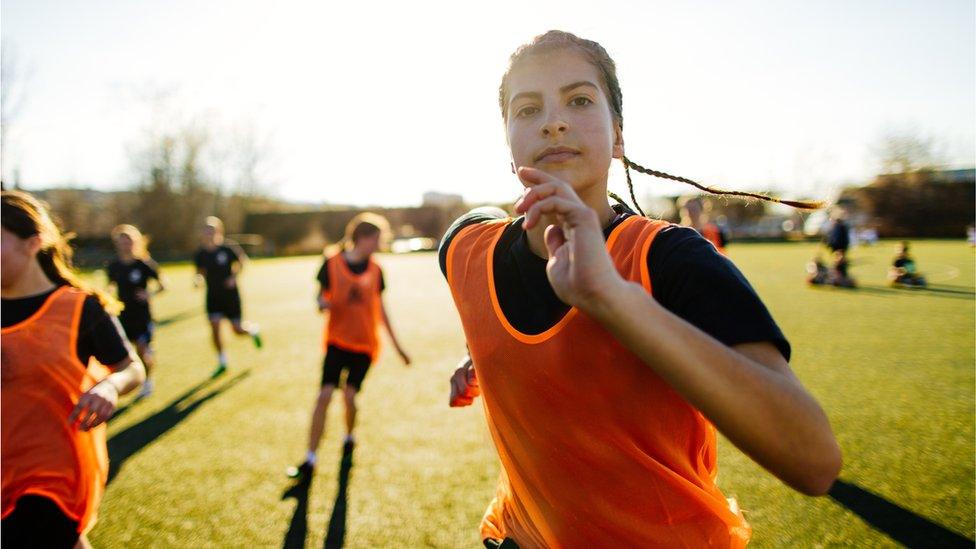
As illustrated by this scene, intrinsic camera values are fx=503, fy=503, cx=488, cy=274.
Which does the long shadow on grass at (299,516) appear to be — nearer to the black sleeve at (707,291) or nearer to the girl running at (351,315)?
the girl running at (351,315)

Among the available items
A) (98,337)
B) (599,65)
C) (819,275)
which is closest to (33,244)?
(98,337)

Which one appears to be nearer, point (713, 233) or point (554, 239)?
point (554, 239)

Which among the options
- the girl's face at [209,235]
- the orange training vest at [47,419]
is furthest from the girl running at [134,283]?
the orange training vest at [47,419]

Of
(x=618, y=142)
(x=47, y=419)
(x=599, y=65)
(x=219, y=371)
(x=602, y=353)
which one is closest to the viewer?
(x=602, y=353)

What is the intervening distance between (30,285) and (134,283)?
20.3ft

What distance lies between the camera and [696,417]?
125 cm

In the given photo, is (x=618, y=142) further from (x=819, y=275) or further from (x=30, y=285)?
(x=819, y=275)

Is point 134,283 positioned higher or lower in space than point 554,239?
lower

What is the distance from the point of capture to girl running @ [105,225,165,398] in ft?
24.4

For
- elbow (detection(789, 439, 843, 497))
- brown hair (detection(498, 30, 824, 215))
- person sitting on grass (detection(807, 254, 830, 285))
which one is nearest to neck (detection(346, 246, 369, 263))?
brown hair (detection(498, 30, 824, 215))

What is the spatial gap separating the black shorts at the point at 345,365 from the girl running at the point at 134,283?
3.92 meters

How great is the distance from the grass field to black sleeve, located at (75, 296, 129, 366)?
6.45 ft

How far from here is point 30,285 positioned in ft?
7.70

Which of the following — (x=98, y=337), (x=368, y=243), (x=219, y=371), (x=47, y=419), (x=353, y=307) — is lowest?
(x=219, y=371)
